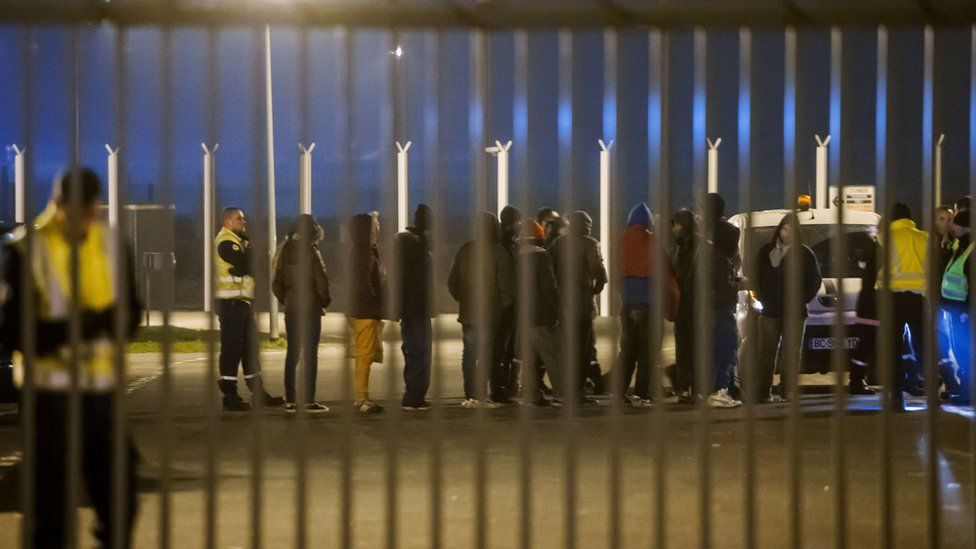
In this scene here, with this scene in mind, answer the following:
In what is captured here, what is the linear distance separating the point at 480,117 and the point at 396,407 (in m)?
1.02

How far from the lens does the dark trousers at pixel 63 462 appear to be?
432 centimetres

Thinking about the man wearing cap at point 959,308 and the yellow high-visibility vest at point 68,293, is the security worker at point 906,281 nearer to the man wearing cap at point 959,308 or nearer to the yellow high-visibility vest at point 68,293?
the man wearing cap at point 959,308

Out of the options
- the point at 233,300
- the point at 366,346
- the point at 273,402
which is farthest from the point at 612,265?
the point at 273,402

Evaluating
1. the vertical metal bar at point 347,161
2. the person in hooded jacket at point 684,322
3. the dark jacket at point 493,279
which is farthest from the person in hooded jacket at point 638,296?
the vertical metal bar at point 347,161

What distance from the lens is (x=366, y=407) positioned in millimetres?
10875

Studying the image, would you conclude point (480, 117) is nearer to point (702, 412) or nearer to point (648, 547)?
point (702, 412)

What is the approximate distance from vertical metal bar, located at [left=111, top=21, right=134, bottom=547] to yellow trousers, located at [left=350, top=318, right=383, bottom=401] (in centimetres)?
616

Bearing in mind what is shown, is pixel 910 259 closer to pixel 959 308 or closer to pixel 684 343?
pixel 959 308

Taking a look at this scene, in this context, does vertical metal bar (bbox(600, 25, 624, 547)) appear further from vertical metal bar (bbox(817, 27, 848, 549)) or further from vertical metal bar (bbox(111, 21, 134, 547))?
vertical metal bar (bbox(111, 21, 134, 547))

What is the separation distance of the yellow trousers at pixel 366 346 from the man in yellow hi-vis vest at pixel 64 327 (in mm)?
6130

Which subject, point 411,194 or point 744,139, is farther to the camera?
point 411,194

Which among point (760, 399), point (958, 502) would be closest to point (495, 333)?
point (760, 399)

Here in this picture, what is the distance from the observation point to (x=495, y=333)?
1084 centimetres

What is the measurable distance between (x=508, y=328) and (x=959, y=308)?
12.5ft
